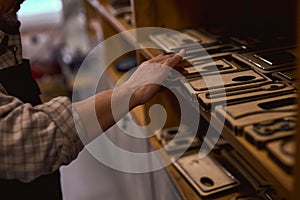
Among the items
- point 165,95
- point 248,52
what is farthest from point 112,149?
point 248,52

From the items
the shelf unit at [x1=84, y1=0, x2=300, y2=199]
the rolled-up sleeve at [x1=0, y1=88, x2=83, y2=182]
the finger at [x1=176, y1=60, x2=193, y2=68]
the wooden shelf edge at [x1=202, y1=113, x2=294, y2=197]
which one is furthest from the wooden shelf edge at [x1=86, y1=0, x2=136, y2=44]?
the wooden shelf edge at [x1=202, y1=113, x2=294, y2=197]

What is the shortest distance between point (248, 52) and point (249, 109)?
309 mm

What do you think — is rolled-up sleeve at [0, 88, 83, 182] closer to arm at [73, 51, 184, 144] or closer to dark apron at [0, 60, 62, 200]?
arm at [73, 51, 184, 144]

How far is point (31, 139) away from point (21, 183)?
26cm

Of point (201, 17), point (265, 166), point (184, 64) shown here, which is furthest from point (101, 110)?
point (201, 17)

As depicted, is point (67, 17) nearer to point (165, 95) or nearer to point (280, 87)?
point (165, 95)

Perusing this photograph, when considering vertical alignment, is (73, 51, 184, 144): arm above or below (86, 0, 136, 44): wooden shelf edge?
below

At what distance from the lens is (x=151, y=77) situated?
90 cm

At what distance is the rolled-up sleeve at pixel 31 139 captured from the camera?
2.37 feet

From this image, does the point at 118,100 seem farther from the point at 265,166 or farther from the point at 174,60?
the point at 265,166

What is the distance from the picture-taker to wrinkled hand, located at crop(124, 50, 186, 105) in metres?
0.87

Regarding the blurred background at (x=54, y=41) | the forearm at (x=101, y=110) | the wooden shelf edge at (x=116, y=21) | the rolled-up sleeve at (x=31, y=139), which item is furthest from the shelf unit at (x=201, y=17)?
Answer: the blurred background at (x=54, y=41)

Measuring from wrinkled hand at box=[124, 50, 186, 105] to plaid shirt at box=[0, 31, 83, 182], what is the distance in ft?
0.51

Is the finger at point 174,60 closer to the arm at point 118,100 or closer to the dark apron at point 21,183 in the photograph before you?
the arm at point 118,100
